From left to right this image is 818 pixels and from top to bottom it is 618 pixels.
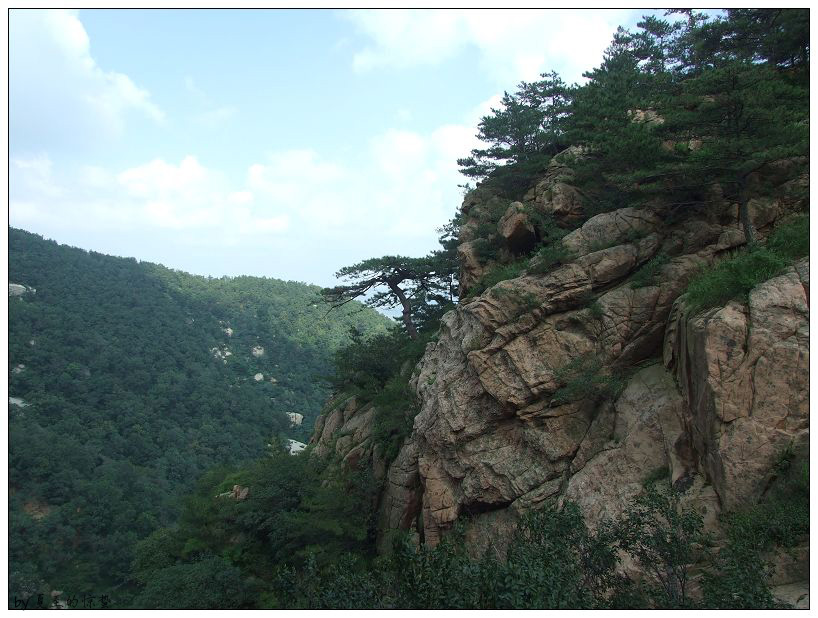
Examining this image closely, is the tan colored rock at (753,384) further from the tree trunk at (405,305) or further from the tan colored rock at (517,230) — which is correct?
the tree trunk at (405,305)

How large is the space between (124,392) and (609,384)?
5386 cm

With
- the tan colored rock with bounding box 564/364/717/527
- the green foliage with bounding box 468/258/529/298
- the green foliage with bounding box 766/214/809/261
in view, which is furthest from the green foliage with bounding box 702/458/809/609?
the green foliage with bounding box 468/258/529/298

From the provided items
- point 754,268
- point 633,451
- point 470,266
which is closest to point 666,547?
point 633,451

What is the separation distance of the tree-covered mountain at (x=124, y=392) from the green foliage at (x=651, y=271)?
50.9 feet

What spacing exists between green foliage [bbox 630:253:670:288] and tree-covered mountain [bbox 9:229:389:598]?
1551 cm

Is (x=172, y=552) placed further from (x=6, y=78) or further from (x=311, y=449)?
(x=6, y=78)

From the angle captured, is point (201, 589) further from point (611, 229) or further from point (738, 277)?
point (738, 277)

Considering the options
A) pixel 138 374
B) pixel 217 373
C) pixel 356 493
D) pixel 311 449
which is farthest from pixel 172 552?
pixel 217 373

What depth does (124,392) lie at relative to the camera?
5438 cm

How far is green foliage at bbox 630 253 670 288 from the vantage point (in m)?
14.0

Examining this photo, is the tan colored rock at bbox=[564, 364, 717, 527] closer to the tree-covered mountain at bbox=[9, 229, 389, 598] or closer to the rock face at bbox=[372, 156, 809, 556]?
the rock face at bbox=[372, 156, 809, 556]

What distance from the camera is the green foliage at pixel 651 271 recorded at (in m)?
14.0

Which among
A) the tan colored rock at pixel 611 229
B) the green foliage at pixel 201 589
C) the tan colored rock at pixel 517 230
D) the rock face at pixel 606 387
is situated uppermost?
the tan colored rock at pixel 517 230

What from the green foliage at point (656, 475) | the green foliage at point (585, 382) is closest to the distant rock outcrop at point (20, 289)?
the green foliage at point (585, 382)
